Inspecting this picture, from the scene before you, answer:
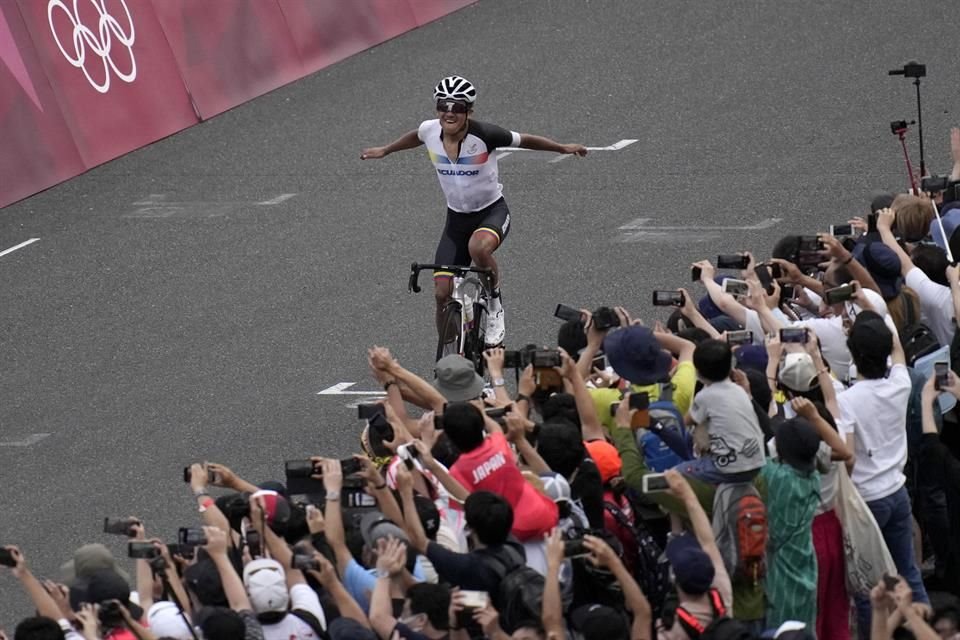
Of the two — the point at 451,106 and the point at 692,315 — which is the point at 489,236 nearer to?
the point at 451,106

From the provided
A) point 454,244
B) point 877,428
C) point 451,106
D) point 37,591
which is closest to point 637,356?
point 877,428

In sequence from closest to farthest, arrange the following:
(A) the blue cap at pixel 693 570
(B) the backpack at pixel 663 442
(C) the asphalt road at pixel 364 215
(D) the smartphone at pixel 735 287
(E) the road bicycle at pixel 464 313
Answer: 1. (A) the blue cap at pixel 693 570
2. (B) the backpack at pixel 663 442
3. (D) the smartphone at pixel 735 287
4. (E) the road bicycle at pixel 464 313
5. (C) the asphalt road at pixel 364 215

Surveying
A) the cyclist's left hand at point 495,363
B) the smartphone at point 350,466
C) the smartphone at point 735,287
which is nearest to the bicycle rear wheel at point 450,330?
the smartphone at point 735,287

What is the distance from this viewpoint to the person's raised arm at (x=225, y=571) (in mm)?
8453

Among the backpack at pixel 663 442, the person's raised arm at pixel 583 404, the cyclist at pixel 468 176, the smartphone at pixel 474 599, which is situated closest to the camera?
the smartphone at pixel 474 599

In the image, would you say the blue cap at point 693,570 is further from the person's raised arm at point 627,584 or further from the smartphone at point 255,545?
the smartphone at point 255,545

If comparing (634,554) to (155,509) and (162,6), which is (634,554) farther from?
(162,6)

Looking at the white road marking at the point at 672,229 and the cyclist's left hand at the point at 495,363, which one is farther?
the white road marking at the point at 672,229

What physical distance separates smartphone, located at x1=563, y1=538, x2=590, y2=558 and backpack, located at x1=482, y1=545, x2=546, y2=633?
16cm

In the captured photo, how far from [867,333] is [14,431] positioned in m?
6.98

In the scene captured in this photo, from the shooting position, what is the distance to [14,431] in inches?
567

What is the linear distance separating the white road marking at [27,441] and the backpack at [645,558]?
597cm

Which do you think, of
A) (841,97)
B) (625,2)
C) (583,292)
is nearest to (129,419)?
(583,292)

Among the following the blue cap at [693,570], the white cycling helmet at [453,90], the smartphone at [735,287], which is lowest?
the blue cap at [693,570]
